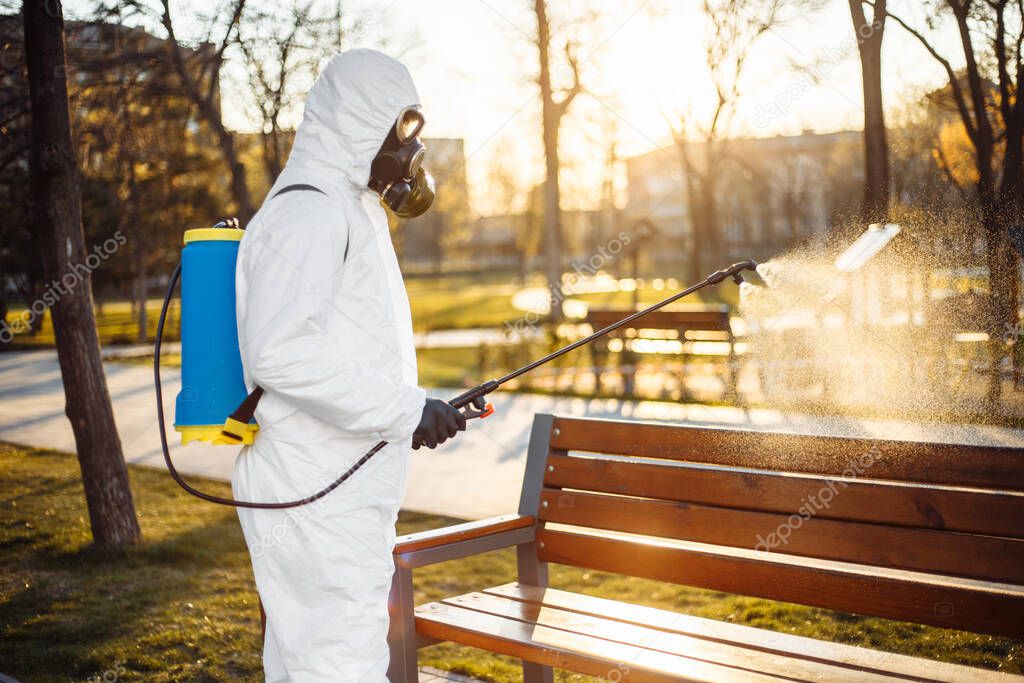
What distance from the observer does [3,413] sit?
37.0ft

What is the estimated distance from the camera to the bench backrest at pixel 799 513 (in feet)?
8.41

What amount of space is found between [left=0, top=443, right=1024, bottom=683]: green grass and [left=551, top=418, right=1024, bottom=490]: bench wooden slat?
1.05 meters

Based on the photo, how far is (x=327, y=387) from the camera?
226 cm

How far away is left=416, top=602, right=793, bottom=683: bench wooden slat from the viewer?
254cm

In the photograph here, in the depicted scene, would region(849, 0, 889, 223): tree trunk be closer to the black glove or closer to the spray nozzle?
the spray nozzle

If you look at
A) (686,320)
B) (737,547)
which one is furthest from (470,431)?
(737,547)

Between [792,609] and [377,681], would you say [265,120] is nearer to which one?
[792,609]

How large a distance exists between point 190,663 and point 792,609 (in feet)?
8.55

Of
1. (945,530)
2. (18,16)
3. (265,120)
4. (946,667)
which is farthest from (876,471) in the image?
(265,120)

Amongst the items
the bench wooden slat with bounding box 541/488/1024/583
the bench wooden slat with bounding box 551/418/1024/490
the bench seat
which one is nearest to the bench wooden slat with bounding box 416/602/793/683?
the bench seat

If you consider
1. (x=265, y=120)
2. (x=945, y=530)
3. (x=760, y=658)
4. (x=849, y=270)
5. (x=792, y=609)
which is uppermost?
(x=265, y=120)

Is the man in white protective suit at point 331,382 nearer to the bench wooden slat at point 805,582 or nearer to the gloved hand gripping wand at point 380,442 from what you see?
the gloved hand gripping wand at point 380,442

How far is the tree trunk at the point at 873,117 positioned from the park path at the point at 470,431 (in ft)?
2.98

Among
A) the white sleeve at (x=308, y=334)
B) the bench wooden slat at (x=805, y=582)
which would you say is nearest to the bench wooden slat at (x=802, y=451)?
the bench wooden slat at (x=805, y=582)
